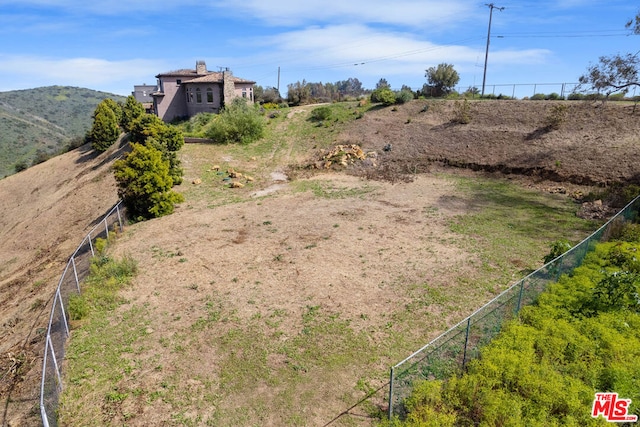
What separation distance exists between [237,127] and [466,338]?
3195 cm

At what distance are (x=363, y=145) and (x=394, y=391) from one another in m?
29.1

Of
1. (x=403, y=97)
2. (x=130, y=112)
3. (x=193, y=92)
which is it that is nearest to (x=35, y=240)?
(x=130, y=112)

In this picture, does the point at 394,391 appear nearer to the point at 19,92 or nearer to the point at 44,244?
the point at 44,244

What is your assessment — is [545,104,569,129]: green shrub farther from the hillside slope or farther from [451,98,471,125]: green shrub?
the hillside slope

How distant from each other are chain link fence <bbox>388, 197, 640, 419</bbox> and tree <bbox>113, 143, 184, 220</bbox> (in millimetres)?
17447

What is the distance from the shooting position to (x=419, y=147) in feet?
112

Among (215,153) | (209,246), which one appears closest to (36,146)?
(215,153)

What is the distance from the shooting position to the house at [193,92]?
149ft

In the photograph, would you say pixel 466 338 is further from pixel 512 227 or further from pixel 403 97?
pixel 403 97

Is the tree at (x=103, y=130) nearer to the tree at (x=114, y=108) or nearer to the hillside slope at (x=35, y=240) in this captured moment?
the hillside slope at (x=35, y=240)

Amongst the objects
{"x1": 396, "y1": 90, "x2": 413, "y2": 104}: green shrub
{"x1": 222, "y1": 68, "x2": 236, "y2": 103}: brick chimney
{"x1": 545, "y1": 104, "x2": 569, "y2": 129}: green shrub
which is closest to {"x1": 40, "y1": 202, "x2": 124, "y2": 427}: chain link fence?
{"x1": 222, "y1": 68, "x2": 236, "y2": 103}: brick chimney

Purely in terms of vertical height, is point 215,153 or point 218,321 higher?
point 215,153

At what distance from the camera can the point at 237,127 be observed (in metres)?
36.1

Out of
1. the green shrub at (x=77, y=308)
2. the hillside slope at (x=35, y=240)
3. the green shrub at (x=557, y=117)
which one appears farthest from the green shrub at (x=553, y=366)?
the green shrub at (x=557, y=117)
